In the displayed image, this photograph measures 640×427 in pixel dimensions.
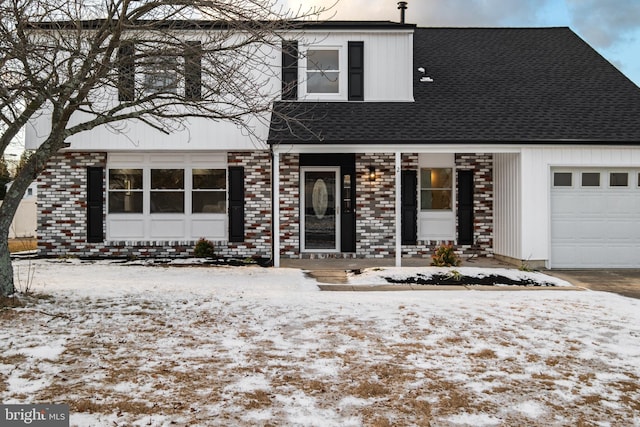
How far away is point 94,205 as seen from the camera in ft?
44.2

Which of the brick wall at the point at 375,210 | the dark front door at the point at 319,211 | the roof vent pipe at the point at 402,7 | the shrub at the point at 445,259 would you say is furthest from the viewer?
the roof vent pipe at the point at 402,7

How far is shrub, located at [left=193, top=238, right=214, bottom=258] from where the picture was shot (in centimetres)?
1315

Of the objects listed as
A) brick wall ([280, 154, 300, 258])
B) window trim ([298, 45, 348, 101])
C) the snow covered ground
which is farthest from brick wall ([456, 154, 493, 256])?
the snow covered ground

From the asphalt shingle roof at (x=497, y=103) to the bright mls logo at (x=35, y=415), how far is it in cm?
714

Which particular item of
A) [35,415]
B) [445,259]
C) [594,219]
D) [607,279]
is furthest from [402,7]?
[35,415]

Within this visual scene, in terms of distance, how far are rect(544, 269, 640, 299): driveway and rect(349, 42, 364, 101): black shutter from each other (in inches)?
238

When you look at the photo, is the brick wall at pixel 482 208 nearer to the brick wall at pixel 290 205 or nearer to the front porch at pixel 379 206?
the front porch at pixel 379 206

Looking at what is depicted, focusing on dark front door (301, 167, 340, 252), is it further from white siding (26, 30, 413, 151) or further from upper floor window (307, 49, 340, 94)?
upper floor window (307, 49, 340, 94)

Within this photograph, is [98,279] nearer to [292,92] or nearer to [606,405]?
[292,92]

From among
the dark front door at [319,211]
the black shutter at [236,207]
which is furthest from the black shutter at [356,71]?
the black shutter at [236,207]

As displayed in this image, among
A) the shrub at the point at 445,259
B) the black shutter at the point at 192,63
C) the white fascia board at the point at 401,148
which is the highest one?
the black shutter at the point at 192,63

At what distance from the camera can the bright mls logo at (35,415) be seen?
378 centimetres

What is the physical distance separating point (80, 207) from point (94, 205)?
13.6 inches

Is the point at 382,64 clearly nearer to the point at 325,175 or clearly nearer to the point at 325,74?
the point at 325,74
